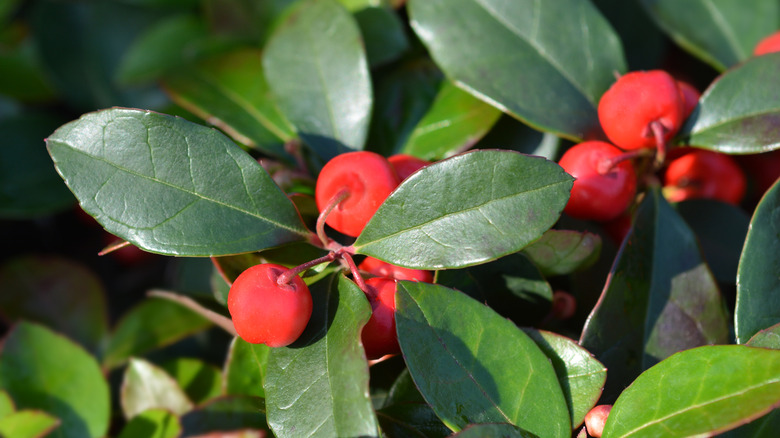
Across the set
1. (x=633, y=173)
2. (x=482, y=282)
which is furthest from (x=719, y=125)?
(x=482, y=282)

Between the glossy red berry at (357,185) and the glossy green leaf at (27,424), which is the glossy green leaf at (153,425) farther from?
the glossy red berry at (357,185)

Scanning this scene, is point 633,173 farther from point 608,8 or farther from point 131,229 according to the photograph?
point 131,229

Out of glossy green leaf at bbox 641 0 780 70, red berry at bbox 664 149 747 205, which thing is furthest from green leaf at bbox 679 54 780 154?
glossy green leaf at bbox 641 0 780 70

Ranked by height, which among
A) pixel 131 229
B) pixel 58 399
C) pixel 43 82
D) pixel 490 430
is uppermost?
pixel 131 229

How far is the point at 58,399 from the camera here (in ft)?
3.99

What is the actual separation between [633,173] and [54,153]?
2.92 feet

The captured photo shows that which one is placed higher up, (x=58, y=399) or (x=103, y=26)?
(x=103, y=26)

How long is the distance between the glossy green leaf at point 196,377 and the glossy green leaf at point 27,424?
0.22 m

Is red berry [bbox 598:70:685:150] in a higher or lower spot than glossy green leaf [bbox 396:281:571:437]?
higher

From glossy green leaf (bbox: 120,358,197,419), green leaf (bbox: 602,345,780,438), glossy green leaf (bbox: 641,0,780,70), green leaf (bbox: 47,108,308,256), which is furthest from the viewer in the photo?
glossy green leaf (bbox: 641,0,780,70)

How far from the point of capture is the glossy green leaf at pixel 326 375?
706mm

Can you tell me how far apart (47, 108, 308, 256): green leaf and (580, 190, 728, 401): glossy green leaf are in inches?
20.9

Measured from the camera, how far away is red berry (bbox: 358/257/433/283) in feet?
2.92

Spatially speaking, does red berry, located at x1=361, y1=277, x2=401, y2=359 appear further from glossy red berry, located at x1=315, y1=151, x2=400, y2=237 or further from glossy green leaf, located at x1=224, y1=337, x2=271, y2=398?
glossy green leaf, located at x1=224, y1=337, x2=271, y2=398
